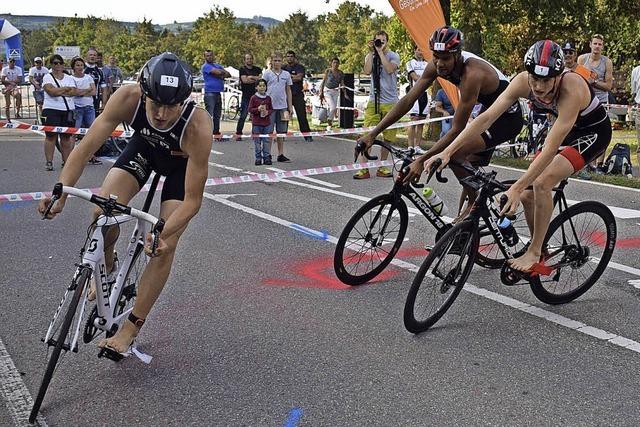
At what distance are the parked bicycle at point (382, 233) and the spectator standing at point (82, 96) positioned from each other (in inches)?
326

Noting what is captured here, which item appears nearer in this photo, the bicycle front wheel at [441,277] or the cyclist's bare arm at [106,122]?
the cyclist's bare arm at [106,122]

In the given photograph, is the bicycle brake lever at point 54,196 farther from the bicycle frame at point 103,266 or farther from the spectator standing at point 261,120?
the spectator standing at point 261,120

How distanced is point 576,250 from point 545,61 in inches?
60.4

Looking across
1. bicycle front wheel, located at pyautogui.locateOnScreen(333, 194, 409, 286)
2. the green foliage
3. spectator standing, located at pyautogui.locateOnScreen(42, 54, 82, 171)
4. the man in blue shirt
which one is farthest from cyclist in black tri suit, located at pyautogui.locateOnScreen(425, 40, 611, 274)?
the man in blue shirt

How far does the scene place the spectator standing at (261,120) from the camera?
1277 cm

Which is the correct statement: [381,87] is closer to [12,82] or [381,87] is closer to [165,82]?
[165,82]

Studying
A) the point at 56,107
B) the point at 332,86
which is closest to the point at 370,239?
the point at 56,107

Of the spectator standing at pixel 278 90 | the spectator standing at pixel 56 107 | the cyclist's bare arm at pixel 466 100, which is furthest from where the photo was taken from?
the spectator standing at pixel 278 90

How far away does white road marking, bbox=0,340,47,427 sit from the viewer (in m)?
3.64

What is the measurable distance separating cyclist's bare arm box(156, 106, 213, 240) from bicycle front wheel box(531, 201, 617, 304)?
260 centimetres

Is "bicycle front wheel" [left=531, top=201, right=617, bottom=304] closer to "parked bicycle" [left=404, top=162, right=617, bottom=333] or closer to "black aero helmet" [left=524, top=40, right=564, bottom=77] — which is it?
"parked bicycle" [left=404, top=162, right=617, bottom=333]

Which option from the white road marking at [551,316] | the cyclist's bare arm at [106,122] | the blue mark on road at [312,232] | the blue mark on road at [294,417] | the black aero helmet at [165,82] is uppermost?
the black aero helmet at [165,82]

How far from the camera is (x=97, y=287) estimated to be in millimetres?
3840

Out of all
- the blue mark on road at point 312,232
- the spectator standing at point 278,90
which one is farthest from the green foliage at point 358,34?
the blue mark on road at point 312,232
